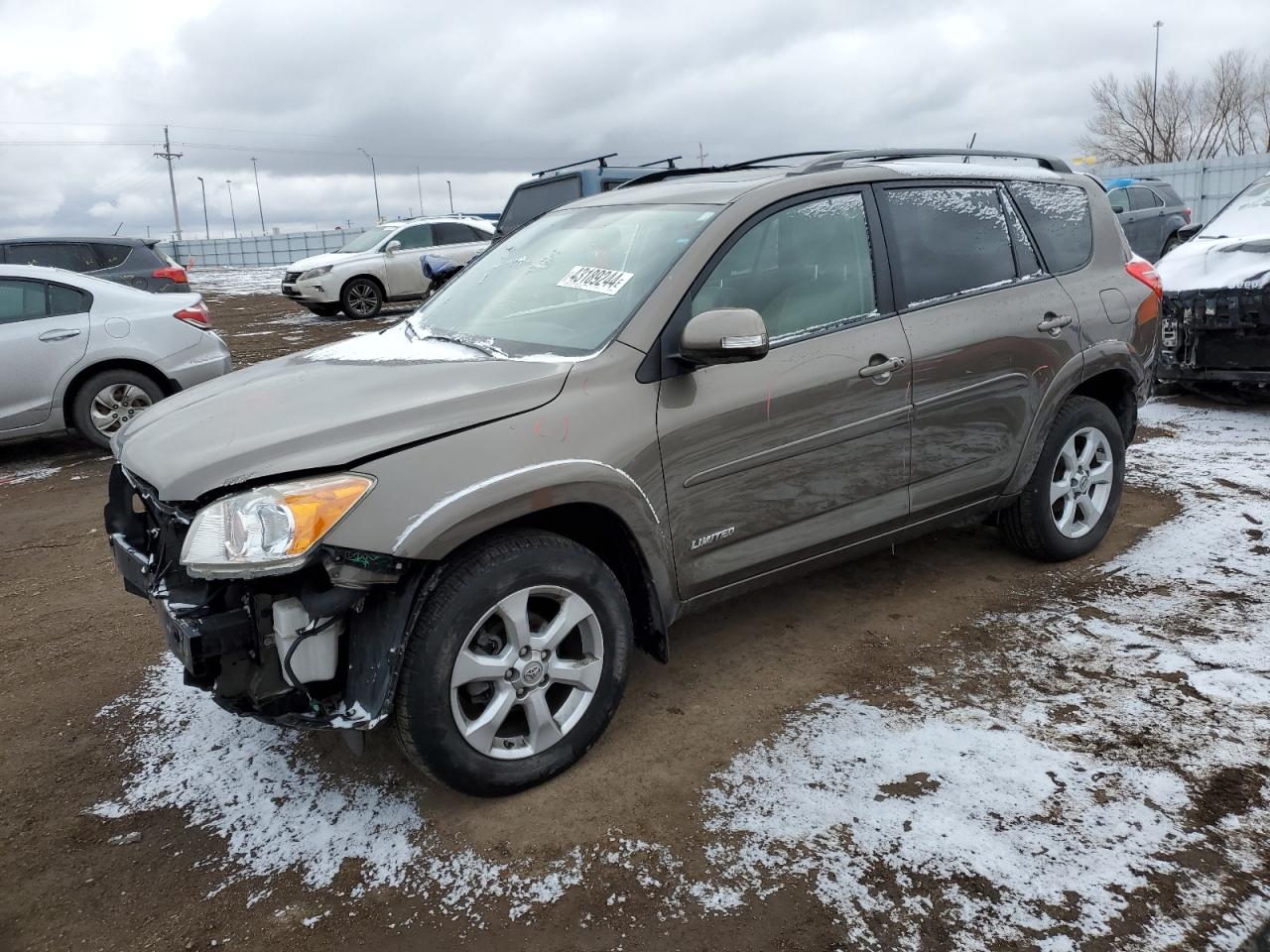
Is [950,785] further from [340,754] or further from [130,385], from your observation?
[130,385]

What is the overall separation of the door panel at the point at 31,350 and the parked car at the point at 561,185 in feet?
14.3

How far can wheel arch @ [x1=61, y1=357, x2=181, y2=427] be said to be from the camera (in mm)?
7457

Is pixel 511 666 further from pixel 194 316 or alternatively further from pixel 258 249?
pixel 258 249

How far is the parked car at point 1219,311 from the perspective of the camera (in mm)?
6613

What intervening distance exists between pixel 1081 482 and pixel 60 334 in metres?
7.09

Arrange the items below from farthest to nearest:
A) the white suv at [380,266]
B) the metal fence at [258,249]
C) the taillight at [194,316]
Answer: the metal fence at [258,249], the white suv at [380,266], the taillight at [194,316]

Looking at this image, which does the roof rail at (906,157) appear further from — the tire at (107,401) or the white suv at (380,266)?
the white suv at (380,266)

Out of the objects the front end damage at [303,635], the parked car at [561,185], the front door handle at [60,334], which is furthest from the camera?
the parked car at [561,185]

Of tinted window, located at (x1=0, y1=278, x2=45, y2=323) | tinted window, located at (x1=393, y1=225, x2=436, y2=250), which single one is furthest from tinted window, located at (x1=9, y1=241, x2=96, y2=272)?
tinted window, located at (x1=393, y1=225, x2=436, y2=250)

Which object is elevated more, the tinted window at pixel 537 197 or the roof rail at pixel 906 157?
the tinted window at pixel 537 197

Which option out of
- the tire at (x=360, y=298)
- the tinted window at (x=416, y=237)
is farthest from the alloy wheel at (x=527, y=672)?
the tinted window at (x=416, y=237)

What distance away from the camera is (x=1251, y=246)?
693 cm

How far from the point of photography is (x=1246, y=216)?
311 inches

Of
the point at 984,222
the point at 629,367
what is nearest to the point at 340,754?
the point at 629,367
